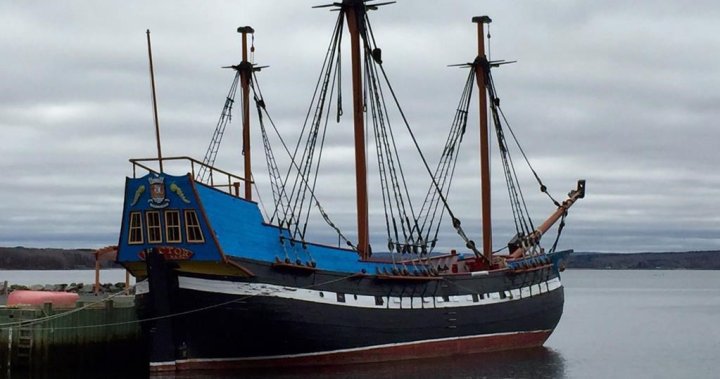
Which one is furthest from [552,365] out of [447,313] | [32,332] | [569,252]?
[32,332]

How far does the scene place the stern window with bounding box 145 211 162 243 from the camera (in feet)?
110

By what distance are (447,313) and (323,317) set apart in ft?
23.3

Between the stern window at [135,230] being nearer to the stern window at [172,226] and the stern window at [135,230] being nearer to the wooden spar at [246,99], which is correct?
the stern window at [172,226]

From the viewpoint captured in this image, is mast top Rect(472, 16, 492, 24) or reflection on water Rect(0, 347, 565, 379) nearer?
reflection on water Rect(0, 347, 565, 379)

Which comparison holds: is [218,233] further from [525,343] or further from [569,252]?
[569,252]

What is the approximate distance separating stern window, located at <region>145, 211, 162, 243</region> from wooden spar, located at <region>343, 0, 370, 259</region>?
350 inches

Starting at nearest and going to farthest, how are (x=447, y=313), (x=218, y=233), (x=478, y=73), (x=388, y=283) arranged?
(x=218, y=233) < (x=388, y=283) < (x=447, y=313) < (x=478, y=73)

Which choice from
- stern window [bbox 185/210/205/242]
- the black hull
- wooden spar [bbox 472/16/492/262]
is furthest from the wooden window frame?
wooden spar [bbox 472/16/492/262]

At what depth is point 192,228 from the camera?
32938mm

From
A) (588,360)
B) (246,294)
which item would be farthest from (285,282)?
(588,360)

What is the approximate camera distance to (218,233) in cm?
3275

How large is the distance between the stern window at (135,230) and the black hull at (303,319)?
163 centimetres

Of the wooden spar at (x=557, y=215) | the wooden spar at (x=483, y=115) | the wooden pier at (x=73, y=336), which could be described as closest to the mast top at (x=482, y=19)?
the wooden spar at (x=483, y=115)

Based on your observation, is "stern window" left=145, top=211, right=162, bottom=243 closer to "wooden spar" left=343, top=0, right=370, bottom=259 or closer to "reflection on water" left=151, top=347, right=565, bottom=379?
Answer: "reflection on water" left=151, top=347, right=565, bottom=379
